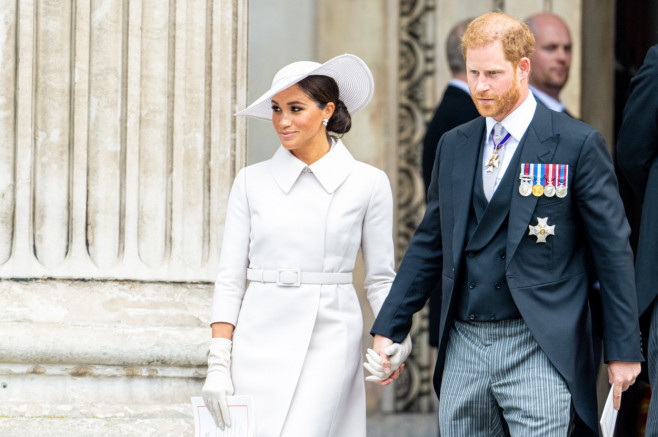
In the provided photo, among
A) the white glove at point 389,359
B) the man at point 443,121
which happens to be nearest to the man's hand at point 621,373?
the white glove at point 389,359

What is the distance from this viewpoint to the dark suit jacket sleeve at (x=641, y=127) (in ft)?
14.5

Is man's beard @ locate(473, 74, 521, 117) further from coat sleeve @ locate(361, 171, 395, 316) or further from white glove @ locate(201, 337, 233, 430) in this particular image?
white glove @ locate(201, 337, 233, 430)

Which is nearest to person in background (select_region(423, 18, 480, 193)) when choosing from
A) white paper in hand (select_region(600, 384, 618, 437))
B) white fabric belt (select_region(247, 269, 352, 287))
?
white fabric belt (select_region(247, 269, 352, 287))

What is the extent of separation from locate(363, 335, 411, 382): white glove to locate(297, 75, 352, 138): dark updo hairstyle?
780mm

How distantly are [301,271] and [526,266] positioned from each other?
0.79 metres

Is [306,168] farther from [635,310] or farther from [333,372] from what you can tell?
[635,310]

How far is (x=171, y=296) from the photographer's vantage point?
5.19 m

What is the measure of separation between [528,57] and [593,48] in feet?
12.8

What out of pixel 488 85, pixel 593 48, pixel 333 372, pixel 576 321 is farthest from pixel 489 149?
pixel 593 48

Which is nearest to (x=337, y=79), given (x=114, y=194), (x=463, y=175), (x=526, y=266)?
(x=463, y=175)

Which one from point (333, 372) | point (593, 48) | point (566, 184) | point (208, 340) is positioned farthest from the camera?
point (593, 48)

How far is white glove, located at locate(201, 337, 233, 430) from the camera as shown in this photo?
4246 millimetres

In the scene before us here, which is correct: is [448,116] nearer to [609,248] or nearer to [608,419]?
[609,248]

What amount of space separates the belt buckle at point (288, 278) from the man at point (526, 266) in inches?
20.5
